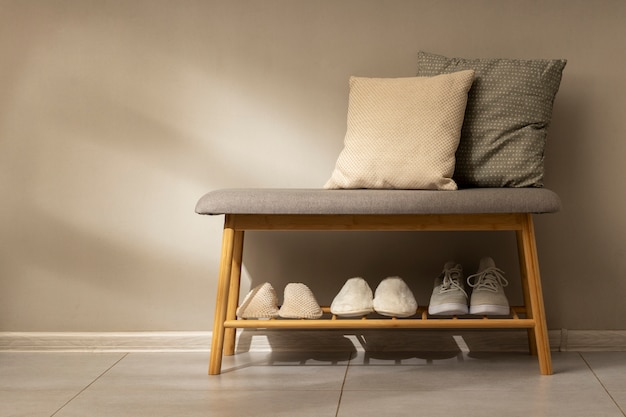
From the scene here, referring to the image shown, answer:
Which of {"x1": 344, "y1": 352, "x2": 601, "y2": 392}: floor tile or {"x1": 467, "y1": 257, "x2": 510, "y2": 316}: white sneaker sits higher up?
{"x1": 467, "y1": 257, "x2": 510, "y2": 316}: white sneaker

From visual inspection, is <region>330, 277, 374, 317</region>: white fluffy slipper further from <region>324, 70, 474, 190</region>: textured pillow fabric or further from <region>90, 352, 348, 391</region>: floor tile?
<region>324, 70, 474, 190</region>: textured pillow fabric

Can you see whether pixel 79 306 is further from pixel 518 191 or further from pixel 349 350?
pixel 518 191

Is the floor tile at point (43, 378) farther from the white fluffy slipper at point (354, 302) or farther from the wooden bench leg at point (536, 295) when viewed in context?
the wooden bench leg at point (536, 295)

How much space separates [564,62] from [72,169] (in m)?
1.66

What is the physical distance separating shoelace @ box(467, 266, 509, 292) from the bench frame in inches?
3.8

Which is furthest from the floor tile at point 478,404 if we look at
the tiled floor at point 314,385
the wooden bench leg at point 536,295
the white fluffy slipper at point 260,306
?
the white fluffy slipper at point 260,306

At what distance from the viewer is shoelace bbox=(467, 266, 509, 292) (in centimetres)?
243

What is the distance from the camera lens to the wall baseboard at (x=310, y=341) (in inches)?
104

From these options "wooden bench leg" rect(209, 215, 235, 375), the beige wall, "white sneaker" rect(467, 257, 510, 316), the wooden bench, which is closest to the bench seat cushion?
the wooden bench

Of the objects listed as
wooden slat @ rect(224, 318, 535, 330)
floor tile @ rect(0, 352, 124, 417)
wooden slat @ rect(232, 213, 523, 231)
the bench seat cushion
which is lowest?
floor tile @ rect(0, 352, 124, 417)

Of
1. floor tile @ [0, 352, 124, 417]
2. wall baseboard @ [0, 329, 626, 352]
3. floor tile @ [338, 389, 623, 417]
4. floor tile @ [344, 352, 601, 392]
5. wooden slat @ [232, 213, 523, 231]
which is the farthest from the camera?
wall baseboard @ [0, 329, 626, 352]

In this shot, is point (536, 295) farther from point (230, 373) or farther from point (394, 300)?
point (230, 373)

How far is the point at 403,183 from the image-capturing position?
233 cm

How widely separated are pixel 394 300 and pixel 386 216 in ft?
0.84
